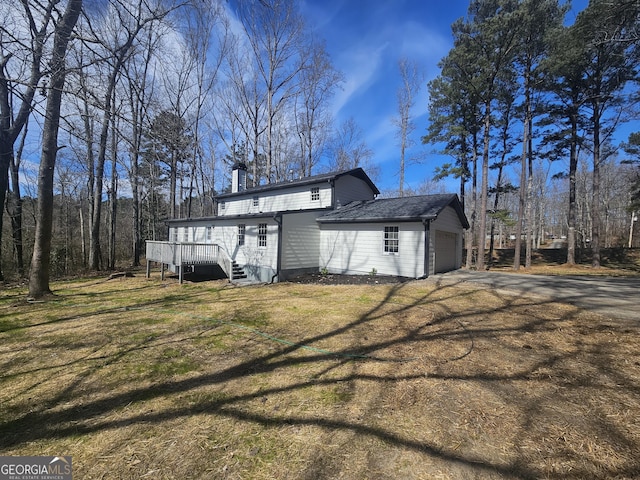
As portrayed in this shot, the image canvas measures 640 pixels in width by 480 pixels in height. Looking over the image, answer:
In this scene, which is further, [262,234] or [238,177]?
[238,177]

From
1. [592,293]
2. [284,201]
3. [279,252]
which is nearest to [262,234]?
[279,252]

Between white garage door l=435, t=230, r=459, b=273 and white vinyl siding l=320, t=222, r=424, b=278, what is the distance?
2146mm

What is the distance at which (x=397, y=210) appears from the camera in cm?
1258

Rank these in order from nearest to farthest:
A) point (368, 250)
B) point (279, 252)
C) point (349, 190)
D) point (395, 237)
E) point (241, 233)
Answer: point (279, 252) → point (395, 237) → point (368, 250) → point (241, 233) → point (349, 190)

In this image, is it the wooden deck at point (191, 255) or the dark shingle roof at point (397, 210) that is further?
the wooden deck at point (191, 255)

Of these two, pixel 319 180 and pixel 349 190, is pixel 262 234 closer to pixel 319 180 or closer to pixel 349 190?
pixel 319 180

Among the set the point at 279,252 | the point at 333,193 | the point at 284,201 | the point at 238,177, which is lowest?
the point at 279,252

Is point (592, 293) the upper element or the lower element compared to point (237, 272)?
upper

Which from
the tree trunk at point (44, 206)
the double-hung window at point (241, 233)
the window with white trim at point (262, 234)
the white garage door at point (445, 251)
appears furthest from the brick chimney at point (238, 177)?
the white garage door at point (445, 251)

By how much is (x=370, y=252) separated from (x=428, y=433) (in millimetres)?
10372

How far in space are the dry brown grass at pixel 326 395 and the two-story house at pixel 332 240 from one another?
564cm

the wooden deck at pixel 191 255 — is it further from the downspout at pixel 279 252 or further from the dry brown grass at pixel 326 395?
the dry brown grass at pixel 326 395

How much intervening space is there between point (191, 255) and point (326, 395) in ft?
37.6

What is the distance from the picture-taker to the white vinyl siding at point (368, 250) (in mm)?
11438
